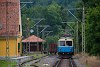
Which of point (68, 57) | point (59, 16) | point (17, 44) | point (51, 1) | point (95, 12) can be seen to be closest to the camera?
point (95, 12)

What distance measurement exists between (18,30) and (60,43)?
6.85 metres

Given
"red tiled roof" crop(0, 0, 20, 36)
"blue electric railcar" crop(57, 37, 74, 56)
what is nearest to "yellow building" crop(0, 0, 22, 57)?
"red tiled roof" crop(0, 0, 20, 36)

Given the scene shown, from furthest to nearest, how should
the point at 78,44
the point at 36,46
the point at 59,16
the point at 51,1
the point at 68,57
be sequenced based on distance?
the point at 51,1 < the point at 59,16 < the point at 36,46 < the point at 78,44 < the point at 68,57

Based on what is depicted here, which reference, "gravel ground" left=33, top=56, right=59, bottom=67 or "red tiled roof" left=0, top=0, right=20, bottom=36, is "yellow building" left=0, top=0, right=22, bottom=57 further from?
"gravel ground" left=33, top=56, right=59, bottom=67

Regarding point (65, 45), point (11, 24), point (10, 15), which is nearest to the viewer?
point (65, 45)

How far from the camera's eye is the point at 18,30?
217 feet

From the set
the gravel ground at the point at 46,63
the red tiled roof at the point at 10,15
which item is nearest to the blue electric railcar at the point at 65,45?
the gravel ground at the point at 46,63

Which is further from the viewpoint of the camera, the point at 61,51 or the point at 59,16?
the point at 59,16

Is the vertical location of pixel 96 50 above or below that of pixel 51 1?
below

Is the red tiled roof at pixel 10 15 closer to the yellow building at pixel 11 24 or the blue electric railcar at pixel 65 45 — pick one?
the yellow building at pixel 11 24

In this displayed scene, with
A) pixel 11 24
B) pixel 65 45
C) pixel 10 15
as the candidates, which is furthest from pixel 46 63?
pixel 11 24

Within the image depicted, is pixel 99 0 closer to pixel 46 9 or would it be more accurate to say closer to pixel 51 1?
pixel 46 9

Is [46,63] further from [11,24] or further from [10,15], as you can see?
[11,24]

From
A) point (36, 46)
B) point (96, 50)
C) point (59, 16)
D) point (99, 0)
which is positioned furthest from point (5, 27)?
point (59, 16)
